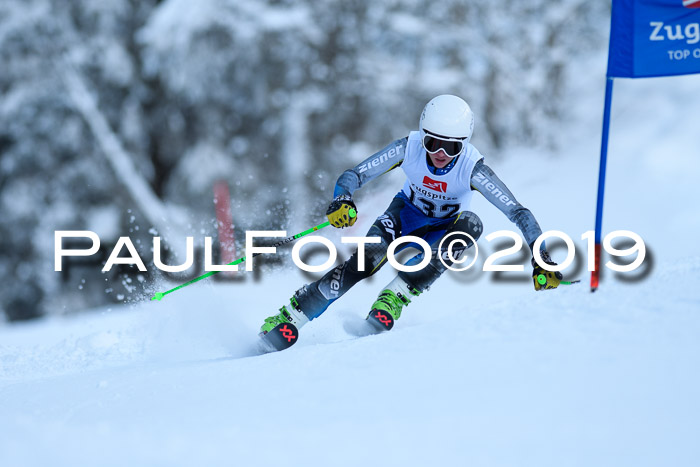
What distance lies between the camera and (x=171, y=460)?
252 cm

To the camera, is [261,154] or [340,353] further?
[261,154]

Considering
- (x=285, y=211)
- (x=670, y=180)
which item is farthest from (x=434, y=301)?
(x=285, y=211)

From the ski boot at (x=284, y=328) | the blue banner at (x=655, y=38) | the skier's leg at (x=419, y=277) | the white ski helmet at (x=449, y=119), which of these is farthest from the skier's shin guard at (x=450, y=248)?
the blue banner at (x=655, y=38)

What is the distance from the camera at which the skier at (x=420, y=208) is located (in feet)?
13.1

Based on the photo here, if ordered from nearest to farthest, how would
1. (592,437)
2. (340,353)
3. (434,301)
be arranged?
(592,437) < (340,353) < (434,301)

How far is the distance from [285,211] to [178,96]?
350 cm

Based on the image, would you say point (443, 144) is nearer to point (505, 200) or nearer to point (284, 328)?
point (505, 200)

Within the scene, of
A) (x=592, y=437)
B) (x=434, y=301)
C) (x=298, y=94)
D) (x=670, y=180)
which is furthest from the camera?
(x=298, y=94)

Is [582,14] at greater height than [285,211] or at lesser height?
Result: greater

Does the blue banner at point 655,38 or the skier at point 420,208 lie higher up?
the blue banner at point 655,38

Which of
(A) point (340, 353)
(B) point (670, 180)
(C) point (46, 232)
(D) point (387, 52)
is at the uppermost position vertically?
(D) point (387, 52)

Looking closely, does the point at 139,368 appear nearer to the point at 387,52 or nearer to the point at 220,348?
the point at 220,348

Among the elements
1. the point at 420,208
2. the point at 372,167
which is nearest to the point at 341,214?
the point at 372,167

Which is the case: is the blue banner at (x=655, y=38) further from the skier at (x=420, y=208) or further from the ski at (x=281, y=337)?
the ski at (x=281, y=337)
